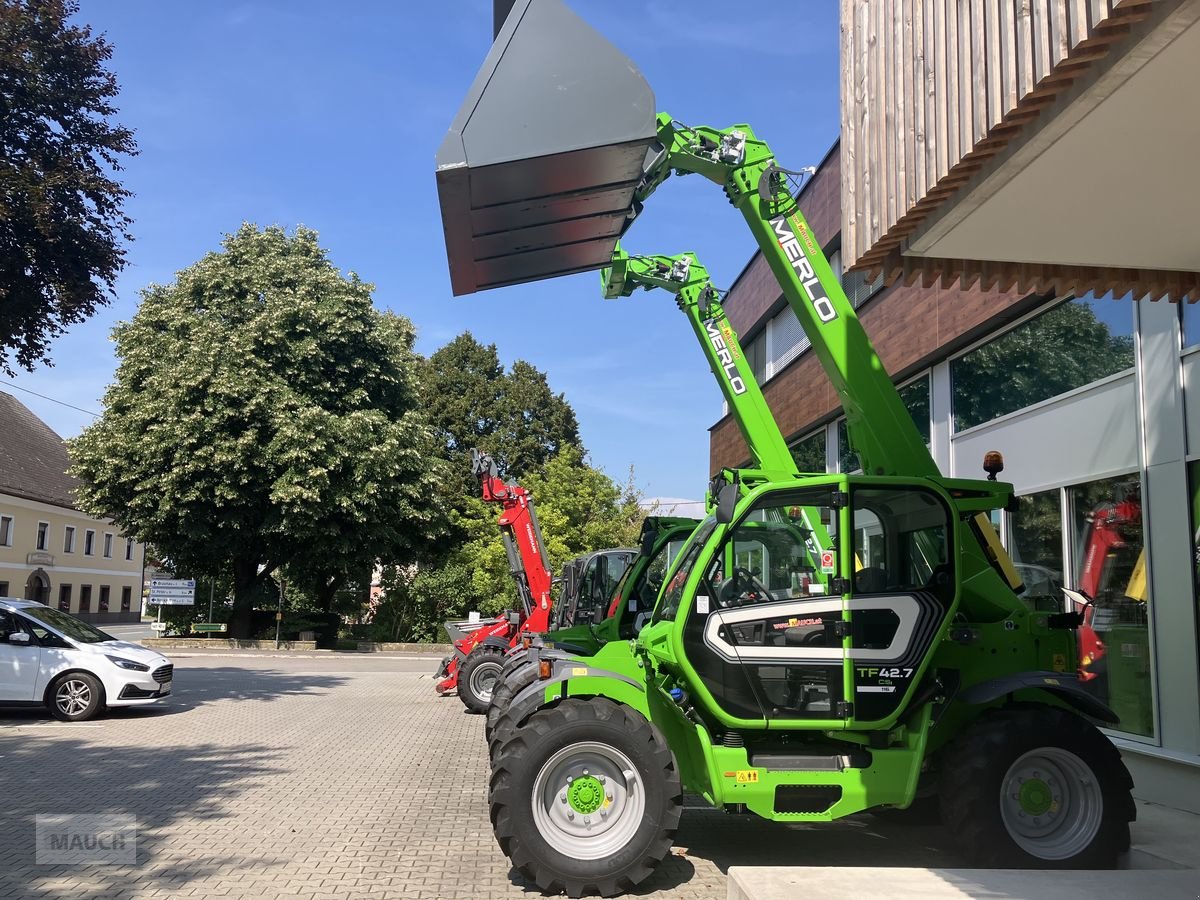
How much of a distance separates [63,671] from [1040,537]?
496 inches

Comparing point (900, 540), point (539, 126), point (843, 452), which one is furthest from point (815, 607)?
point (843, 452)

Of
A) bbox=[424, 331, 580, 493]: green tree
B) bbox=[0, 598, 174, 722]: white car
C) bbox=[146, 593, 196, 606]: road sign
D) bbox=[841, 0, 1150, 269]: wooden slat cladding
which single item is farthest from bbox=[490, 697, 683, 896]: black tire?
bbox=[424, 331, 580, 493]: green tree

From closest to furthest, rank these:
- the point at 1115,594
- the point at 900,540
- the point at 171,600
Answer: the point at 900,540 → the point at 1115,594 → the point at 171,600

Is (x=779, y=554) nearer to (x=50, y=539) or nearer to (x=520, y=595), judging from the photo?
(x=520, y=595)

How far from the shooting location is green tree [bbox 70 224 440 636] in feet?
92.7

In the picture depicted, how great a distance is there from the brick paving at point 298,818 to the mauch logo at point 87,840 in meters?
0.10

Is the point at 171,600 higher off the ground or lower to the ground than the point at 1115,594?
lower

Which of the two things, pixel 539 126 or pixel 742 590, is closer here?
pixel 539 126

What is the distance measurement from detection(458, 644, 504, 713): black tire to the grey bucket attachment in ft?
29.6

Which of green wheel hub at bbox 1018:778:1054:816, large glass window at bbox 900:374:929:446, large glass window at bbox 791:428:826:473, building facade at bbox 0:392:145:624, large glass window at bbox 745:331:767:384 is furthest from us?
building facade at bbox 0:392:145:624

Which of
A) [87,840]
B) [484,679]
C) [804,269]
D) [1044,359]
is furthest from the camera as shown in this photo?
[484,679]

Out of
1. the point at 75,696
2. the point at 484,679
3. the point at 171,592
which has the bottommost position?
the point at 75,696

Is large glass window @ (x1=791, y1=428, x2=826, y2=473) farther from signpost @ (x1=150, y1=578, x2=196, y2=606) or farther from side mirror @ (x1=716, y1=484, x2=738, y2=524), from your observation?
signpost @ (x1=150, y1=578, x2=196, y2=606)

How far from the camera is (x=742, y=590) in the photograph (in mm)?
6410
